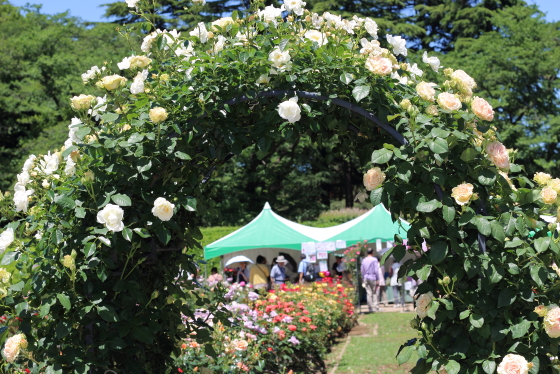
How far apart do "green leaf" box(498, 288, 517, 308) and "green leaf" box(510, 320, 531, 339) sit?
0.33 ft

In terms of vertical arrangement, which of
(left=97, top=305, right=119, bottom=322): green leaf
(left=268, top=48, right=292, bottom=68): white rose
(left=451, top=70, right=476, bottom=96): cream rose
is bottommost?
(left=97, top=305, right=119, bottom=322): green leaf

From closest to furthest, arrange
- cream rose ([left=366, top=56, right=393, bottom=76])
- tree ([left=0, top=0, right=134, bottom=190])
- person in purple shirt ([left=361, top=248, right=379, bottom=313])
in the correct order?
1. cream rose ([left=366, top=56, right=393, bottom=76])
2. person in purple shirt ([left=361, top=248, right=379, bottom=313])
3. tree ([left=0, top=0, right=134, bottom=190])

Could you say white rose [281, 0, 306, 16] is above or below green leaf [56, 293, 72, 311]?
above

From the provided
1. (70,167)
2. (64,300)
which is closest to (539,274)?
(64,300)

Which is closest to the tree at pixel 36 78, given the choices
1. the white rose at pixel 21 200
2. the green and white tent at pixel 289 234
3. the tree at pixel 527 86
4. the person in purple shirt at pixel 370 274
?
the green and white tent at pixel 289 234

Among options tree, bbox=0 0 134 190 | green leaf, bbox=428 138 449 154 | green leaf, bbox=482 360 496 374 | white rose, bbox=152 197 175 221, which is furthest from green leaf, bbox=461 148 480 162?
tree, bbox=0 0 134 190

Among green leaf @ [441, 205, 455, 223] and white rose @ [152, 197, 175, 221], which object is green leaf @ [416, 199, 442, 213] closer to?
green leaf @ [441, 205, 455, 223]

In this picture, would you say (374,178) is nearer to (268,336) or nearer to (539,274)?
(539,274)

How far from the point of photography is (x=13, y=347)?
8.91 feet

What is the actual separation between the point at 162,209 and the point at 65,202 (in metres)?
0.43

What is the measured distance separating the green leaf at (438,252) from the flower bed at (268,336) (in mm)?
1464

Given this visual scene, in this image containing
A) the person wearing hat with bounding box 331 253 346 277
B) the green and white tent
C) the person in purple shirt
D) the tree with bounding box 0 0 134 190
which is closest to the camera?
the person in purple shirt

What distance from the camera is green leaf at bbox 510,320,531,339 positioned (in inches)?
94.2

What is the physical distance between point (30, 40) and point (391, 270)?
19896 mm
